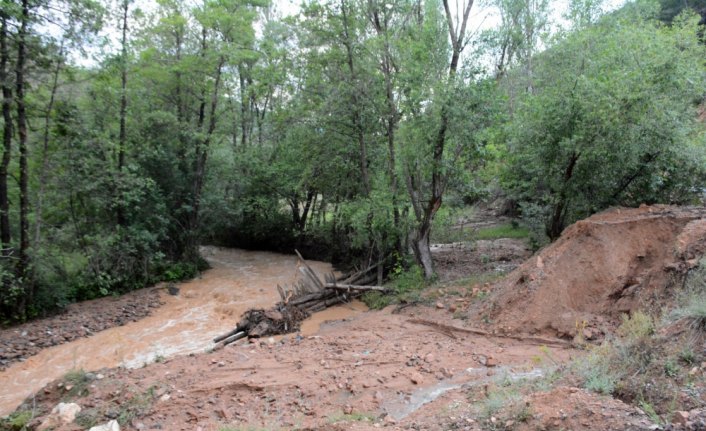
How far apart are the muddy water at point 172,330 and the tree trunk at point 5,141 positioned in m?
3.09

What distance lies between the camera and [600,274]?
8.26 meters

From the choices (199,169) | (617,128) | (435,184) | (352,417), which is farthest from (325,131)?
(352,417)

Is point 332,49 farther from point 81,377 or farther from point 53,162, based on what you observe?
point 81,377

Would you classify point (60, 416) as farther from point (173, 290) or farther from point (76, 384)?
point (173, 290)

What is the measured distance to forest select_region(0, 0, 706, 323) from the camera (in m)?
10.3

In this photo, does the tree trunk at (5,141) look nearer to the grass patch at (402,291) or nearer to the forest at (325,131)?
the forest at (325,131)

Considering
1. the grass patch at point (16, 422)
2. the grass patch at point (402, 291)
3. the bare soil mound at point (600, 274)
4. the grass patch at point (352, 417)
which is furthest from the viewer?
the grass patch at point (402, 291)

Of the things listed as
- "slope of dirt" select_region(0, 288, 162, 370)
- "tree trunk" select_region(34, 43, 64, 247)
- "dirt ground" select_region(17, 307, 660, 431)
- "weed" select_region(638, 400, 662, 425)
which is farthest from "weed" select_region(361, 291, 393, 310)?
"tree trunk" select_region(34, 43, 64, 247)

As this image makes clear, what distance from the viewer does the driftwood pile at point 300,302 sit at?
10.1 m

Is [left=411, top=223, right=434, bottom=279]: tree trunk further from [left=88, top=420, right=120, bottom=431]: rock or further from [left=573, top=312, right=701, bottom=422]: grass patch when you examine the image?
[left=88, top=420, right=120, bottom=431]: rock

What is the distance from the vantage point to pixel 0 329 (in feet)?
35.1

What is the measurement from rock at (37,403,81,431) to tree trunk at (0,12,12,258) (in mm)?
6152

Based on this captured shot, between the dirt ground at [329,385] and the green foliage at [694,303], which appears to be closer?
the green foliage at [694,303]

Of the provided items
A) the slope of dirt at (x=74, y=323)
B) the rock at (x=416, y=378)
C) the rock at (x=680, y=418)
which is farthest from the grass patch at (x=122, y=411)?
the rock at (x=680, y=418)
